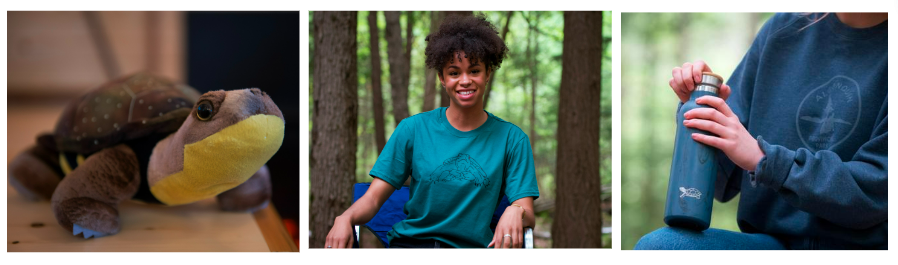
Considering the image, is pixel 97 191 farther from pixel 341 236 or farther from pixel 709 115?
pixel 709 115

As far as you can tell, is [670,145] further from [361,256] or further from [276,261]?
[276,261]

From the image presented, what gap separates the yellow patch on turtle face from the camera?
174 cm

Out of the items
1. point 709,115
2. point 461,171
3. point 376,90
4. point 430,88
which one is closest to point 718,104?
point 709,115

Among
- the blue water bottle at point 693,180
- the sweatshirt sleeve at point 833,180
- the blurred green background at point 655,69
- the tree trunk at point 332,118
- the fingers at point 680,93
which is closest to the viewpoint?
the sweatshirt sleeve at point 833,180

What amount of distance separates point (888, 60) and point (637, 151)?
814 millimetres

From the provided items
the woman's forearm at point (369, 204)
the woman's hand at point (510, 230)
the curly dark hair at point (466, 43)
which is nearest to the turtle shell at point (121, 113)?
the woman's forearm at point (369, 204)

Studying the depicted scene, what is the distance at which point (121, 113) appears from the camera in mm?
1897

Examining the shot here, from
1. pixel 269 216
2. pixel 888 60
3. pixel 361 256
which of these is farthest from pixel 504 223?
pixel 888 60

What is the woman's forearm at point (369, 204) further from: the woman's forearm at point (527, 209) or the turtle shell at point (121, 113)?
the turtle shell at point (121, 113)

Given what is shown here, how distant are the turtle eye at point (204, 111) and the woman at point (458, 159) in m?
0.45

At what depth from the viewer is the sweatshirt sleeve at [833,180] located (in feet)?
4.34

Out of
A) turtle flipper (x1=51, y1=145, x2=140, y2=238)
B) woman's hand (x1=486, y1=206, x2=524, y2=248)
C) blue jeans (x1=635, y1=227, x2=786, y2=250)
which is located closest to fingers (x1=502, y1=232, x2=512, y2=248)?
woman's hand (x1=486, y1=206, x2=524, y2=248)

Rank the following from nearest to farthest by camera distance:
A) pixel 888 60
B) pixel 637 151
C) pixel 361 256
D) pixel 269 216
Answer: pixel 888 60
pixel 361 256
pixel 269 216
pixel 637 151

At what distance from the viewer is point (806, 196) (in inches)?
52.3
